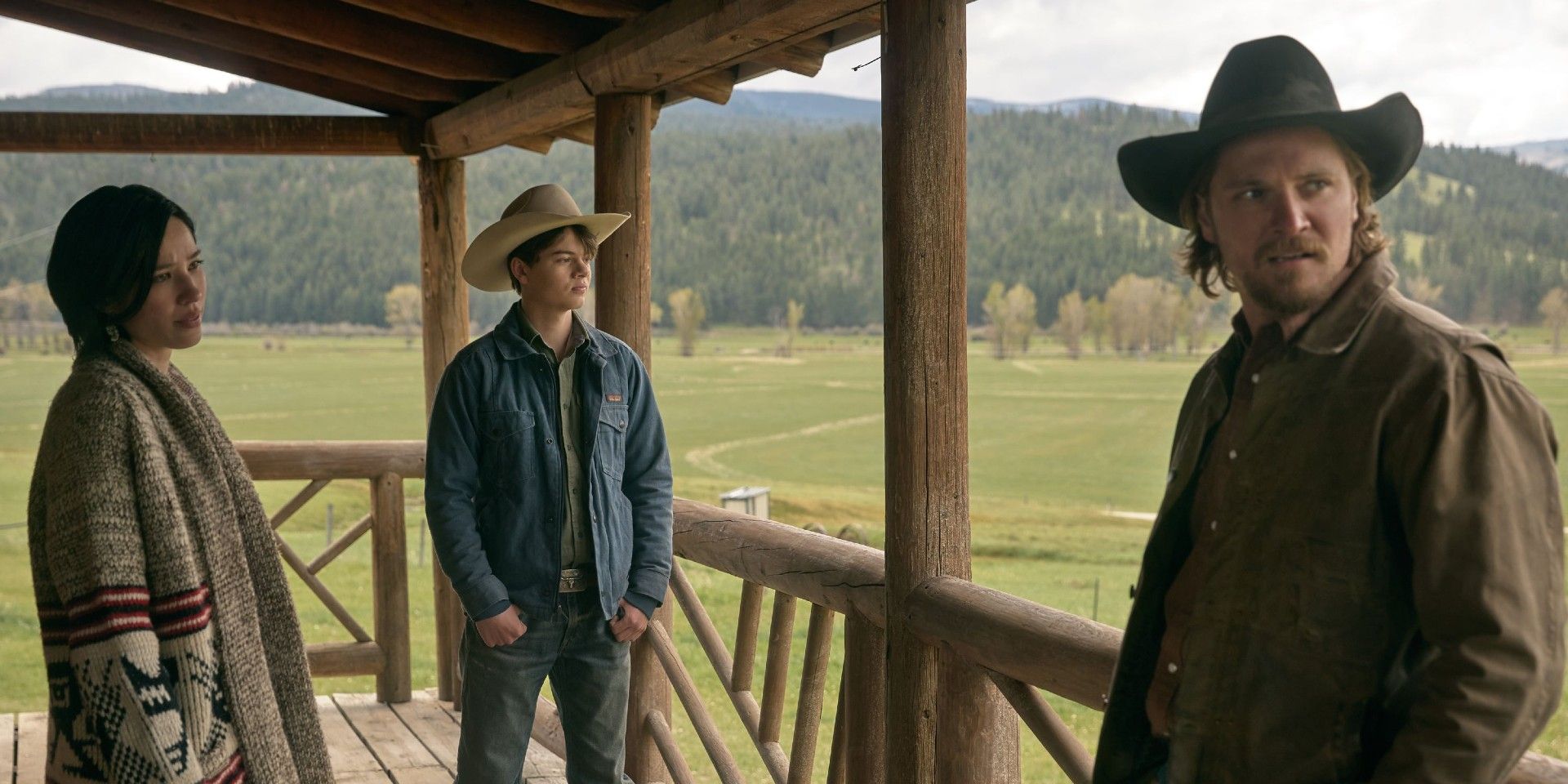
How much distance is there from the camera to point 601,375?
2584mm

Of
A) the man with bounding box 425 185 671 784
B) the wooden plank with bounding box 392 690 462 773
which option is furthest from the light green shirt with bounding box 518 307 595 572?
the wooden plank with bounding box 392 690 462 773

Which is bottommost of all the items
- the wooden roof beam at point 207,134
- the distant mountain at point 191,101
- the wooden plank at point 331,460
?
the wooden plank at point 331,460

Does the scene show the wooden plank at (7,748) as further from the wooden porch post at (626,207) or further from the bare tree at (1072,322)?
the bare tree at (1072,322)

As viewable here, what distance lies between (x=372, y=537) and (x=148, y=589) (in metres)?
3.11

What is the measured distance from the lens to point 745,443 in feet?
204

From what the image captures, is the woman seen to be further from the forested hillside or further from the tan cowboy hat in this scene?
the forested hillside

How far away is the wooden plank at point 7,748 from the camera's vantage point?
12.7ft

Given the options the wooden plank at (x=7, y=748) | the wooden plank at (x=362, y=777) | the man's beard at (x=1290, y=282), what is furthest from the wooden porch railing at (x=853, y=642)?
the wooden plank at (x=7, y=748)

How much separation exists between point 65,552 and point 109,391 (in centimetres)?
22

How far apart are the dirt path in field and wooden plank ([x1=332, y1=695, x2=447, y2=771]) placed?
164 feet

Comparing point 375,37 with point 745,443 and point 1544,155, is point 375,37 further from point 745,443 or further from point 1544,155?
point 745,443

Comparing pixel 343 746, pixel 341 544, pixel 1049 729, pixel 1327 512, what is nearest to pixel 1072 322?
pixel 341 544

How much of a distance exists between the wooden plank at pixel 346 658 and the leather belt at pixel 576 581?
2424 mm

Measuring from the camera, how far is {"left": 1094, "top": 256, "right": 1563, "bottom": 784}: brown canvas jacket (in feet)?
3.20
